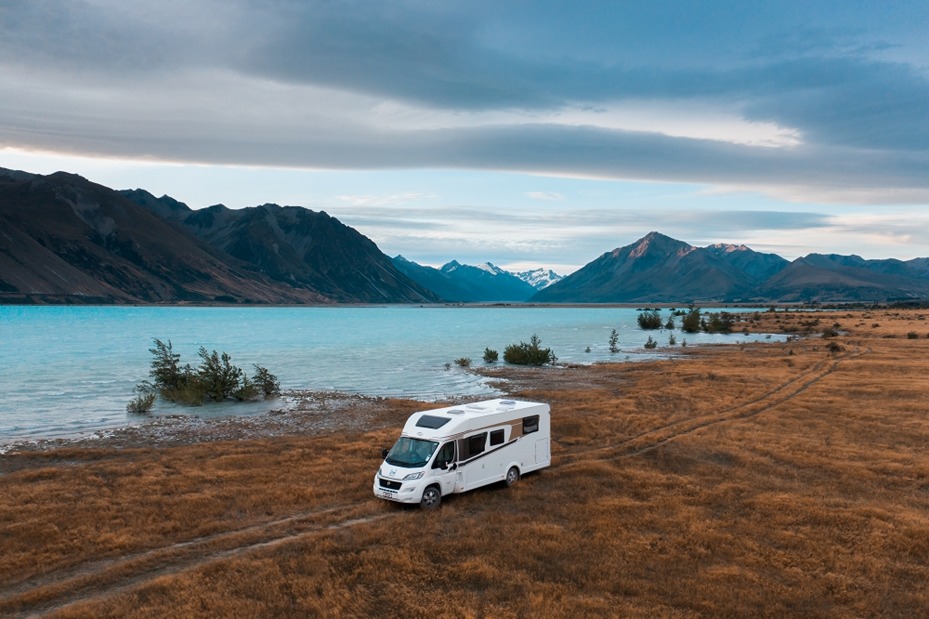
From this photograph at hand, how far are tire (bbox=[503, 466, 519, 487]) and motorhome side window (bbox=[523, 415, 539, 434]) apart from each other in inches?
53.5

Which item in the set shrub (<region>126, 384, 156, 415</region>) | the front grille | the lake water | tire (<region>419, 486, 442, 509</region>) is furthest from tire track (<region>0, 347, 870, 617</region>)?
shrub (<region>126, 384, 156, 415</region>)

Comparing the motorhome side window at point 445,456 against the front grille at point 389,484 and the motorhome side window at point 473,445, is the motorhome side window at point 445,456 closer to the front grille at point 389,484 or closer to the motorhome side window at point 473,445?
the motorhome side window at point 473,445

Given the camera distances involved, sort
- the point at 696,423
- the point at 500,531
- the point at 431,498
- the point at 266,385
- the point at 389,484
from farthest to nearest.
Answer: the point at 266,385, the point at 696,423, the point at 389,484, the point at 431,498, the point at 500,531

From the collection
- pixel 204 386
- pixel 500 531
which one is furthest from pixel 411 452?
pixel 204 386

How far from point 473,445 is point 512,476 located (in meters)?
2.45

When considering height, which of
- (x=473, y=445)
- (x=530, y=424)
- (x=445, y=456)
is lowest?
(x=445, y=456)

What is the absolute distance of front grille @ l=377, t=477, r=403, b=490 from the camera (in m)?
19.5

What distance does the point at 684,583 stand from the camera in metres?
14.5

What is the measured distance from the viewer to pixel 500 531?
17.7 meters

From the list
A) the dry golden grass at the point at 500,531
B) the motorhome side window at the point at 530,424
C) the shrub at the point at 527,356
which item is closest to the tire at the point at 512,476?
the dry golden grass at the point at 500,531

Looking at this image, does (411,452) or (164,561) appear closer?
(164,561)

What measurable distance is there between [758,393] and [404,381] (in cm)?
2732

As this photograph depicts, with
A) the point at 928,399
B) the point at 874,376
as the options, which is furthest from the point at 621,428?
the point at 874,376

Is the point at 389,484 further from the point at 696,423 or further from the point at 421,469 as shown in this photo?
the point at 696,423
